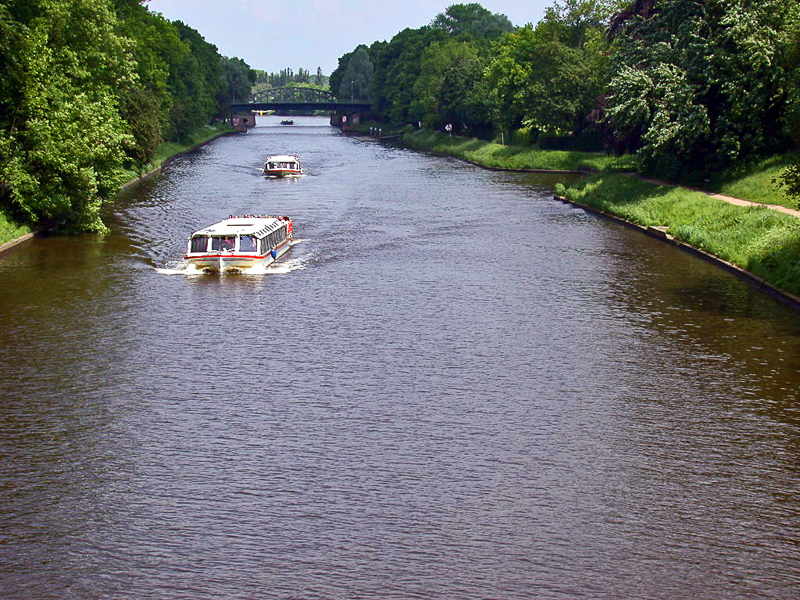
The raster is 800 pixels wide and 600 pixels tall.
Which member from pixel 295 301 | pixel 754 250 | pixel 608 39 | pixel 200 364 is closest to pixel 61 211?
pixel 295 301

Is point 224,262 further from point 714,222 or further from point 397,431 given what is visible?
point 714,222

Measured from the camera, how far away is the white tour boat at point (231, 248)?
138 ft

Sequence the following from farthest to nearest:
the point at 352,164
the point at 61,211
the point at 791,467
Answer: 1. the point at 352,164
2. the point at 61,211
3. the point at 791,467

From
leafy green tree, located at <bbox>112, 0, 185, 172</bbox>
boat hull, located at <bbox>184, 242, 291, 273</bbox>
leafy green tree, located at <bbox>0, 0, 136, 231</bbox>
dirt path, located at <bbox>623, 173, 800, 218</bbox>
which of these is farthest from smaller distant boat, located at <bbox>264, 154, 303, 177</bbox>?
boat hull, located at <bbox>184, 242, 291, 273</bbox>

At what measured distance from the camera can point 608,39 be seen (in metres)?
86.1

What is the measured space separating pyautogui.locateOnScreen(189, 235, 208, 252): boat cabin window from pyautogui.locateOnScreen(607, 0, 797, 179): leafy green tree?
2728 centimetres

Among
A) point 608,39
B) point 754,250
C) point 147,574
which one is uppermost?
point 608,39

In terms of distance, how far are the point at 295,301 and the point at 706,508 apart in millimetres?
20473

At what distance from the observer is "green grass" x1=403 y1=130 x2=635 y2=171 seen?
285 ft

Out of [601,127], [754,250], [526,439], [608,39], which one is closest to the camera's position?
[526,439]

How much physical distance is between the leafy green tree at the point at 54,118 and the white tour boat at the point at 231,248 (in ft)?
29.8

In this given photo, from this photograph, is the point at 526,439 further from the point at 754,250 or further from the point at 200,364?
the point at 754,250

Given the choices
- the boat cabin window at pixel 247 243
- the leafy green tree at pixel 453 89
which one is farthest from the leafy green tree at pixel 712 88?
the leafy green tree at pixel 453 89

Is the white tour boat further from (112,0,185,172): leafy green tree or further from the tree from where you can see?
the tree
